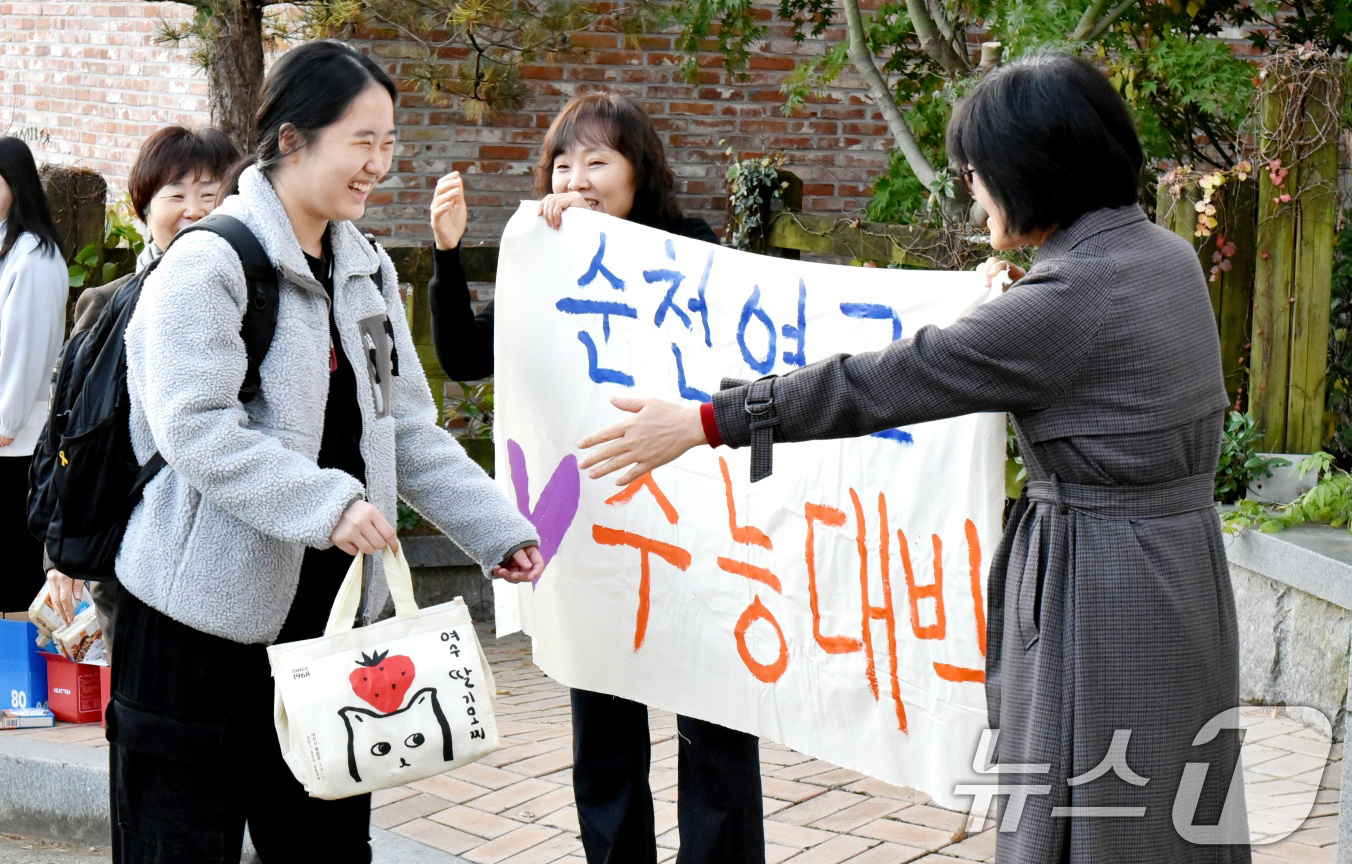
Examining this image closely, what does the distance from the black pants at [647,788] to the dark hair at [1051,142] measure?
1.39 meters

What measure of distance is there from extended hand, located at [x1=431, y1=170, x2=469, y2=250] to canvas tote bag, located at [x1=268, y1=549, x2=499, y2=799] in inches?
39.4

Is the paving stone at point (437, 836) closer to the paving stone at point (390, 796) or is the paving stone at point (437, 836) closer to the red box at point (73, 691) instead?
the paving stone at point (390, 796)

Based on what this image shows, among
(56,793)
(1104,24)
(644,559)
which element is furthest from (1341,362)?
(56,793)

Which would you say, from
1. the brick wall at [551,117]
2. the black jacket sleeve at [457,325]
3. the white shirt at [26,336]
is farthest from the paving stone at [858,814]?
the brick wall at [551,117]

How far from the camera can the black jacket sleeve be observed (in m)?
3.30

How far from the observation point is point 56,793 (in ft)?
14.3

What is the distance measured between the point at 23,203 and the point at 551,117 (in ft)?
10.2

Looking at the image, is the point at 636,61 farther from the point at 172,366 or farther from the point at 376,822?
the point at 172,366

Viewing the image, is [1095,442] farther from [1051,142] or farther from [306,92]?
[306,92]

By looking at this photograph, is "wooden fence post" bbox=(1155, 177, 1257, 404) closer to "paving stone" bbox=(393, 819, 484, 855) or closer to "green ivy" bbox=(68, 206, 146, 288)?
"paving stone" bbox=(393, 819, 484, 855)

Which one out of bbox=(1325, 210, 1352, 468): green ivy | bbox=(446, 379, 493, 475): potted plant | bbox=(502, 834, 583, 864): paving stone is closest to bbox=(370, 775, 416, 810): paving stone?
bbox=(502, 834, 583, 864): paving stone

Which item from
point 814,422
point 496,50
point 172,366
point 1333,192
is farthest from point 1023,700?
point 496,50

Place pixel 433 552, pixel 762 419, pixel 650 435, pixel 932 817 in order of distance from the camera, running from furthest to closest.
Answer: pixel 433 552 < pixel 932 817 < pixel 650 435 < pixel 762 419

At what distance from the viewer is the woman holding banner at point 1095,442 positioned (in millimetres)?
2143
